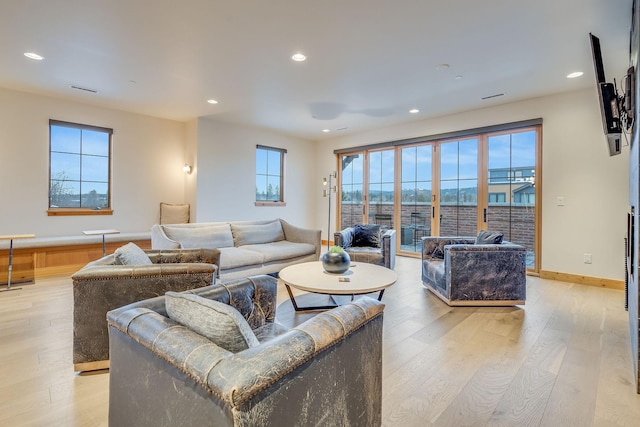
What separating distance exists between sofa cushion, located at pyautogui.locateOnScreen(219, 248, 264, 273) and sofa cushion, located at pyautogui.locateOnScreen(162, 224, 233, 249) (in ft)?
0.65

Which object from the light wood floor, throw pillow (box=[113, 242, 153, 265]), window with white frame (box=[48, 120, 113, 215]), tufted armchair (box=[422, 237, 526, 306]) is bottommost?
the light wood floor

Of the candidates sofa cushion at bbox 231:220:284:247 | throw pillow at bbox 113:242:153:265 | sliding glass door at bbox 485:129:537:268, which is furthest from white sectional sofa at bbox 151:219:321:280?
sliding glass door at bbox 485:129:537:268

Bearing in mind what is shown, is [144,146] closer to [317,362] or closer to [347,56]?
[347,56]

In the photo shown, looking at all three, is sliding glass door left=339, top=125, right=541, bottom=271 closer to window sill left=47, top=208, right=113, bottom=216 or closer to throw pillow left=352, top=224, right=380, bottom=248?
throw pillow left=352, top=224, right=380, bottom=248

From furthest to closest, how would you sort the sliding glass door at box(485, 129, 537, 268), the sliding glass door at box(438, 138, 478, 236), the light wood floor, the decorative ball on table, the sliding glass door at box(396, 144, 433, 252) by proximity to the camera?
the sliding glass door at box(396, 144, 433, 252)
the sliding glass door at box(438, 138, 478, 236)
the sliding glass door at box(485, 129, 537, 268)
the decorative ball on table
the light wood floor

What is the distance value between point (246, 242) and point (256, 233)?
0.23 m

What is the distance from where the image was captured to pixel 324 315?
128 centimetres

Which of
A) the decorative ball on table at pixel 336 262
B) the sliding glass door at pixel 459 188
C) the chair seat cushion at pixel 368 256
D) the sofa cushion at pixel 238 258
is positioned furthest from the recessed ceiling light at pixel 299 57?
the sliding glass door at pixel 459 188

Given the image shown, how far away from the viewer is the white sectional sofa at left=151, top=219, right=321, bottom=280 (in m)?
3.96

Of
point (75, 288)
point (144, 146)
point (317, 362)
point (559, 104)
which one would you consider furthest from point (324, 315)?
point (144, 146)

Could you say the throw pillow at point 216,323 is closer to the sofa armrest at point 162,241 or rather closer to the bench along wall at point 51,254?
the sofa armrest at point 162,241

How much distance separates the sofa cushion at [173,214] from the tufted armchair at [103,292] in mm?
4001

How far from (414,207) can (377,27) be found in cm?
411

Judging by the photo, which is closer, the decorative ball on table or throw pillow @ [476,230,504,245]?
the decorative ball on table
